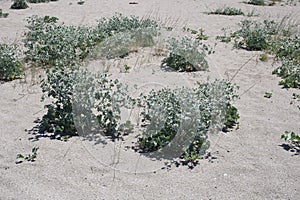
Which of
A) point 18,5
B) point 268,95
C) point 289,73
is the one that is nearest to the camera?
point 268,95

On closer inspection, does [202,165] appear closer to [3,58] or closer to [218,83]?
[218,83]

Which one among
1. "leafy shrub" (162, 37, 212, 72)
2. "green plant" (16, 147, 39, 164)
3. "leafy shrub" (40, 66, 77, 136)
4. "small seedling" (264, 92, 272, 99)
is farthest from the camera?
"leafy shrub" (162, 37, 212, 72)

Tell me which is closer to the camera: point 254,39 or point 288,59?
point 288,59

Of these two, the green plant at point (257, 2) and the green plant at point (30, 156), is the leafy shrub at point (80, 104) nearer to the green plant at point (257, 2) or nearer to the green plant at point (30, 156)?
the green plant at point (30, 156)

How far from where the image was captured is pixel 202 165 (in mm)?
4426

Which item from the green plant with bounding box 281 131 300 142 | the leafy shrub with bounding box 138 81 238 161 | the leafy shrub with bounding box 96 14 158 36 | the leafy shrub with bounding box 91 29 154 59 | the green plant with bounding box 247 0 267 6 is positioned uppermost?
the leafy shrub with bounding box 138 81 238 161

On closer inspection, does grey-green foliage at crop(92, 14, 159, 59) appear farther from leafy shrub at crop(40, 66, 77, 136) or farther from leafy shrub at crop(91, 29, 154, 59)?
leafy shrub at crop(40, 66, 77, 136)

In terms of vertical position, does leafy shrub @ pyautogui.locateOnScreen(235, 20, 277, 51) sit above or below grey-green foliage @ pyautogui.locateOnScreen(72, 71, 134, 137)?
below

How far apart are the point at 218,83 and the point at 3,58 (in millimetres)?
3847

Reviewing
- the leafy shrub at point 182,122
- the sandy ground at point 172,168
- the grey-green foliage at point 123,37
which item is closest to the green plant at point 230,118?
the sandy ground at point 172,168

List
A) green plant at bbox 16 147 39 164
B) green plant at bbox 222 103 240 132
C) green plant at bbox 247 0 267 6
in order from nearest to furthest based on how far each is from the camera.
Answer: green plant at bbox 16 147 39 164, green plant at bbox 222 103 240 132, green plant at bbox 247 0 267 6

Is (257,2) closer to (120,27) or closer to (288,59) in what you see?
(288,59)

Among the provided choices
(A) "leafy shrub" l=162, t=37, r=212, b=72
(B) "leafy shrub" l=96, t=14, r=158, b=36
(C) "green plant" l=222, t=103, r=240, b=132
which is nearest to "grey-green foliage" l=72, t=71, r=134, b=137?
(C) "green plant" l=222, t=103, r=240, b=132

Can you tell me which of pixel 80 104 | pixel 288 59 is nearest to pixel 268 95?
pixel 288 59
